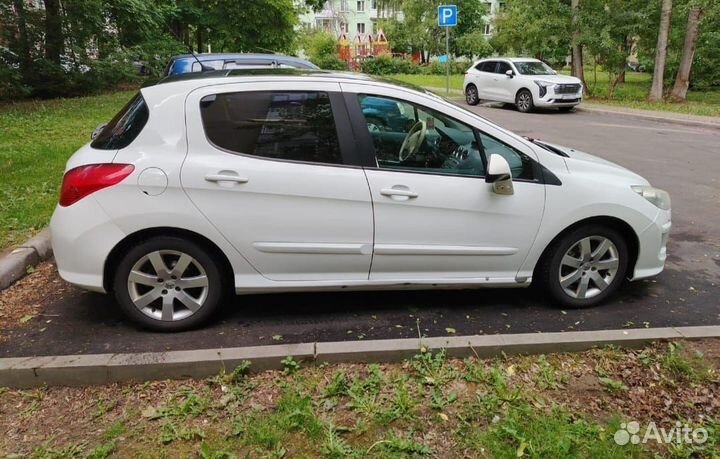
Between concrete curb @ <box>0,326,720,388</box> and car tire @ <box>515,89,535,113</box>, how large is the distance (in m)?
14.9

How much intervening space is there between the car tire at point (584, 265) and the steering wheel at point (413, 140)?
1192mm

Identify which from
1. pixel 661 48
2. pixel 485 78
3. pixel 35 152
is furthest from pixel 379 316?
pixel 661 48

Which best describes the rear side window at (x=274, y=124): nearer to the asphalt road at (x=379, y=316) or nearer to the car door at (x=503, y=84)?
the asphalt road at (x=379, y=316)

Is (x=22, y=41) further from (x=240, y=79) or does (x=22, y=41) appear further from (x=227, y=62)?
(x=240, y=79)

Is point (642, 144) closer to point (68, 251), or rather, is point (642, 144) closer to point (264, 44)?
point (68, 251)

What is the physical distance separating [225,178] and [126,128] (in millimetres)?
755

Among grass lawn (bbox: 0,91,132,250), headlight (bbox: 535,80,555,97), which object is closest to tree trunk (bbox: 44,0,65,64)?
grass lawn (bbox: 0,91,132,250)

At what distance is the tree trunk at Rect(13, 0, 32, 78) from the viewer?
16.3 metres

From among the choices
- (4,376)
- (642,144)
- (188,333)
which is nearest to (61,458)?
(4,376)

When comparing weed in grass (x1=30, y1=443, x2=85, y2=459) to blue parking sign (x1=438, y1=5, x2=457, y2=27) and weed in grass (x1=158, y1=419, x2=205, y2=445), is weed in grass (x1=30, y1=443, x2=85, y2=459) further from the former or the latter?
blue parking sign (x1=438, y1=5, x2=457, y2=27)

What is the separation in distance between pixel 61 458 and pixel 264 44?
29.4 meters

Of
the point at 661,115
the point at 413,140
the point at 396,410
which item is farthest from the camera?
the point at 661,115

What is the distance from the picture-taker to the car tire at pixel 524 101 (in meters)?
17.2

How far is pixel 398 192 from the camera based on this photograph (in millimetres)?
3496
